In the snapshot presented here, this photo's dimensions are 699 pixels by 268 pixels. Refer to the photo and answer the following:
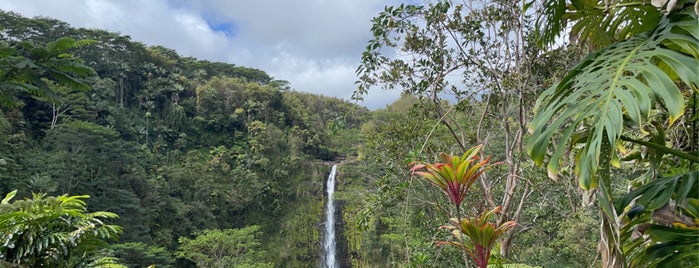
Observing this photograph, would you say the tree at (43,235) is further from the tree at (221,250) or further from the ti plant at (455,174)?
the tree at (221,250)

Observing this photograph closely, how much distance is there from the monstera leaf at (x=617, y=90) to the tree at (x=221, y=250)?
936cm

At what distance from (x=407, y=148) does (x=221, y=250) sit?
8020 millimetres

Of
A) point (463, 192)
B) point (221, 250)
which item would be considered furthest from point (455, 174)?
point (221, 250)

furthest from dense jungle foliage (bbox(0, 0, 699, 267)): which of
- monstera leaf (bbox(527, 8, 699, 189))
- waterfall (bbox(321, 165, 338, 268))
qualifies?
waterfall (bbox(321, 165, 338, 268))

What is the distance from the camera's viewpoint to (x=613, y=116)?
575 millimetres

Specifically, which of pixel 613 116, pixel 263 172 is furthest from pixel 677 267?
pixel 263 172

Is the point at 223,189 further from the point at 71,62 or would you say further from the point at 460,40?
the point at 460,40

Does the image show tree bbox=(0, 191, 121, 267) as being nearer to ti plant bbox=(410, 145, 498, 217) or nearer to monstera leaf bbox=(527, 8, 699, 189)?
ti plant bbox=(410, 145, 498, 217)

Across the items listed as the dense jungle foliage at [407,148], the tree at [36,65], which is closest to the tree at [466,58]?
the dense jungle foliage at [407,148]

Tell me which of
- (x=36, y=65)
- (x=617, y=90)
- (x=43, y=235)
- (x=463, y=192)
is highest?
(x=36, y=65)

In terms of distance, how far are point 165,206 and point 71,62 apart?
9526 mm

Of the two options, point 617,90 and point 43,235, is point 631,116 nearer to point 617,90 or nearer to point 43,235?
point 617,90

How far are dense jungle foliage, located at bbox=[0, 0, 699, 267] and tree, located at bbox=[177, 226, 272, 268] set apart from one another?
0.08 m

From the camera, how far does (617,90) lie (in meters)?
0.62
